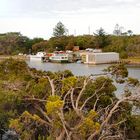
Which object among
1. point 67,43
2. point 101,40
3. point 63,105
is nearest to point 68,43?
point 67,43

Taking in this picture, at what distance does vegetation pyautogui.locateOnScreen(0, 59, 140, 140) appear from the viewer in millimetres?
9602

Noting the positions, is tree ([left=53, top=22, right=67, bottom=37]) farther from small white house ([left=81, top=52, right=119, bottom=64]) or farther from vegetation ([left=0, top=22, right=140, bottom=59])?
small white house ([left=81, top=52, right=119, bottom=64])

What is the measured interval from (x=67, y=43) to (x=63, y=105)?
5946 cm

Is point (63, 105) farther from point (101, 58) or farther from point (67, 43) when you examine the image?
point (67, 43)

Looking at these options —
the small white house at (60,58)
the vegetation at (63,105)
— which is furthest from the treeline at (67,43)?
the vegetation at (63,105)

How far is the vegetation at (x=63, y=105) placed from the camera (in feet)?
31.5

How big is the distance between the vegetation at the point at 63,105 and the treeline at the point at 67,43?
144 feet

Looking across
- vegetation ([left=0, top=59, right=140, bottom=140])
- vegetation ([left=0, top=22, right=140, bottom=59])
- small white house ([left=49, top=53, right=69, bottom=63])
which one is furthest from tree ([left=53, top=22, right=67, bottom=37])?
vegetation ([left=0, top=59, right=140, bottom=140])

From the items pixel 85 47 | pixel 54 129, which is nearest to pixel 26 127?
pixel 54 129

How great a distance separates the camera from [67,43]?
69.4 meters

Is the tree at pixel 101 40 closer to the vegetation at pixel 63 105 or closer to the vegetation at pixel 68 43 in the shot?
the vegetation at pixel 68 43

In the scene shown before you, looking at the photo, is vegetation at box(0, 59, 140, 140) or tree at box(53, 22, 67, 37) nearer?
vegetation at box(0, 59, 140, 140)

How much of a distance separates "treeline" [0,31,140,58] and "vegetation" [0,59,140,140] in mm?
43941

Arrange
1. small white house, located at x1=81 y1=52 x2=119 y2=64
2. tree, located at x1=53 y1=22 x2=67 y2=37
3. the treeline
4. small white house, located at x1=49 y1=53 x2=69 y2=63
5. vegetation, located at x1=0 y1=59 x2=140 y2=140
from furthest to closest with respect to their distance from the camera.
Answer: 1. tree, located at x1=53 y1=22 x2=67 y2=37
2. the treeline
3. small white house, located at x1=49 y1=53 x2=69 y2=63
4. small white house, located at x1=81 y1=52 x2=119 y2=64
5. vegetation, located at x1=0 y1=59 x2=140 y2=140
